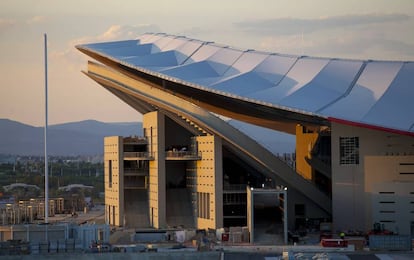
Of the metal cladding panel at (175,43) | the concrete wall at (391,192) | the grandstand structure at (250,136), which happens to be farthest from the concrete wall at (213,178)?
the metal cladding panel at (175,43)

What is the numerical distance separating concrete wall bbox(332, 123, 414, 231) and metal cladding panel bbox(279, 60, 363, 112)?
158 cm

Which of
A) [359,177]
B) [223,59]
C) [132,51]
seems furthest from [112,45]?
[359,177]

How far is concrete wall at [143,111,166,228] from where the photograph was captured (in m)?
56.8

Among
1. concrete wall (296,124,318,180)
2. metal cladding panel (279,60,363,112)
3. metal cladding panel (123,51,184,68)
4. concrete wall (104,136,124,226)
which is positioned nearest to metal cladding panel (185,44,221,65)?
metal cladding panel (123,51,184,68)

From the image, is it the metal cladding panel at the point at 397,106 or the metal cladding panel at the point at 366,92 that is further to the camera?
the metal cladding panel at the point at 366,92

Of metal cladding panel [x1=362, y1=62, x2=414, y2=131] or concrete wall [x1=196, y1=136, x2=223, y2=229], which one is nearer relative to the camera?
metal cladding panel [x1=362, y1=62, x2=414, y2=131]

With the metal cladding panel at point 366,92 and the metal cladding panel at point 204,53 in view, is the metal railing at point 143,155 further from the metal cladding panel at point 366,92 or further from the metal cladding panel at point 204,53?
the metal cladding panel at point 366,92

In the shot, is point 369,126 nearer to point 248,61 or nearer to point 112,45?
point 248,61

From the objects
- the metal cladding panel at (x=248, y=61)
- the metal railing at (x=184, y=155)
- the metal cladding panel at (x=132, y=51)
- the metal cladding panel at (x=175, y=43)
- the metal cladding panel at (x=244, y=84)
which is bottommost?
the metal railing at (x=184, y=155)

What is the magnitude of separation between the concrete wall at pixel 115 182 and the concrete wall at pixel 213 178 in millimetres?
4453

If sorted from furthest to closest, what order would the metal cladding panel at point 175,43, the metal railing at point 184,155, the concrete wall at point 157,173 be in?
the metal cladding panel at point 175,43, the concrete wall at point 157,173, the metal railing at point 184,155

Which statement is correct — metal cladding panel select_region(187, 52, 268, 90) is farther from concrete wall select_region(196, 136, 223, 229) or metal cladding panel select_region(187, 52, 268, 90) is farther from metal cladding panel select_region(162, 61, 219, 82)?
concrete wall select_region(196, 136, 223, 229)

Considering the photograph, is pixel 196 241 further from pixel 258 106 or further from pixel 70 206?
pixel 70 206

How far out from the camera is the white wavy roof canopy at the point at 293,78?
5231cm
